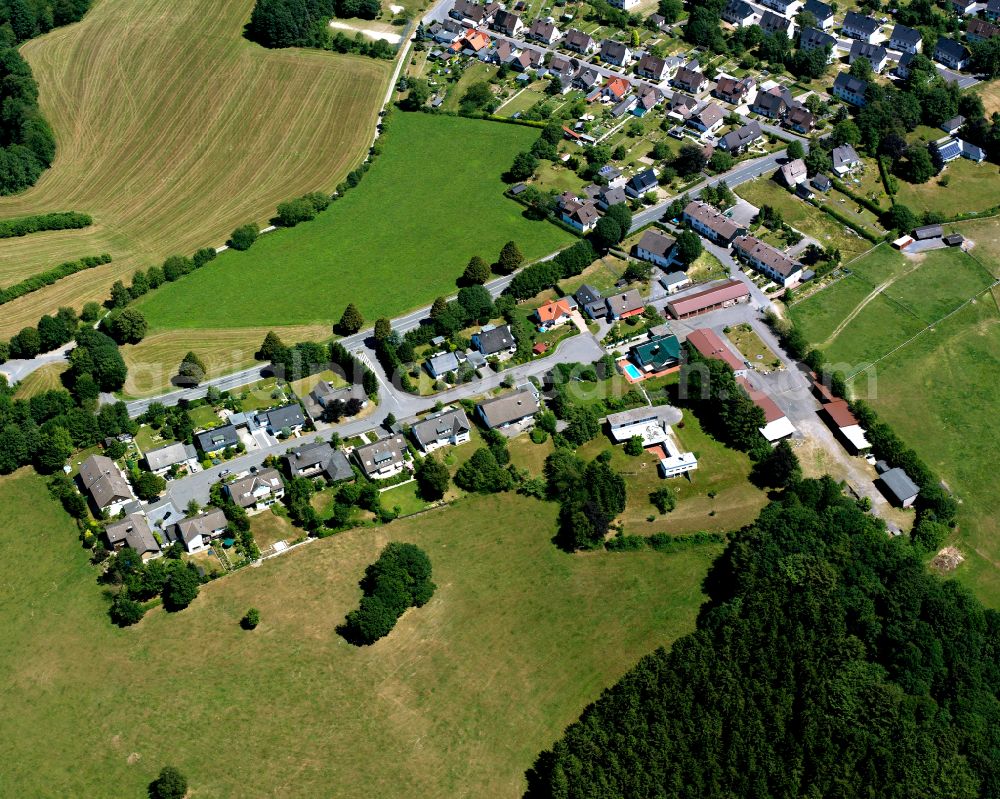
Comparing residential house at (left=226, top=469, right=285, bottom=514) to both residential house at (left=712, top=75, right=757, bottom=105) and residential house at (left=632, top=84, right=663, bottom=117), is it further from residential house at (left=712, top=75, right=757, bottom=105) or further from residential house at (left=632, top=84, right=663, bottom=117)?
residential house at (left=712, top=75, right=757, bottom=105)

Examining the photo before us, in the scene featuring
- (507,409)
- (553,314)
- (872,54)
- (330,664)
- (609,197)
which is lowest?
(330,664)

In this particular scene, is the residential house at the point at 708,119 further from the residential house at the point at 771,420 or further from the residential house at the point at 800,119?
the residential house at the point at 771,420

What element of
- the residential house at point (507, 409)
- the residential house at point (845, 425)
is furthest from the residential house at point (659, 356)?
the residential house at point (845, 425)

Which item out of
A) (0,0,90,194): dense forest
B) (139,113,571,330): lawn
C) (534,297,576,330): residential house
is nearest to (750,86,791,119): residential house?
(139,113,571,330): lawn

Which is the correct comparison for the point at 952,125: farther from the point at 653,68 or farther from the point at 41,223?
the point at 41,223

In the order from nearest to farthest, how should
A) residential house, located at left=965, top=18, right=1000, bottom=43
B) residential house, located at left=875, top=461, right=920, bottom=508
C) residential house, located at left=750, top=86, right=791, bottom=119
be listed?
residential house, located at left=875, top=461, right=920, bottom=508 → residential house, located at left=750, top=86, right=791, bottom=119 → residential house, located at left=965, top=18, right=1000, bottom=43

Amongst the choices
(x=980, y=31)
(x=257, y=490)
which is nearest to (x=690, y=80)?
(x=980, y=31)
